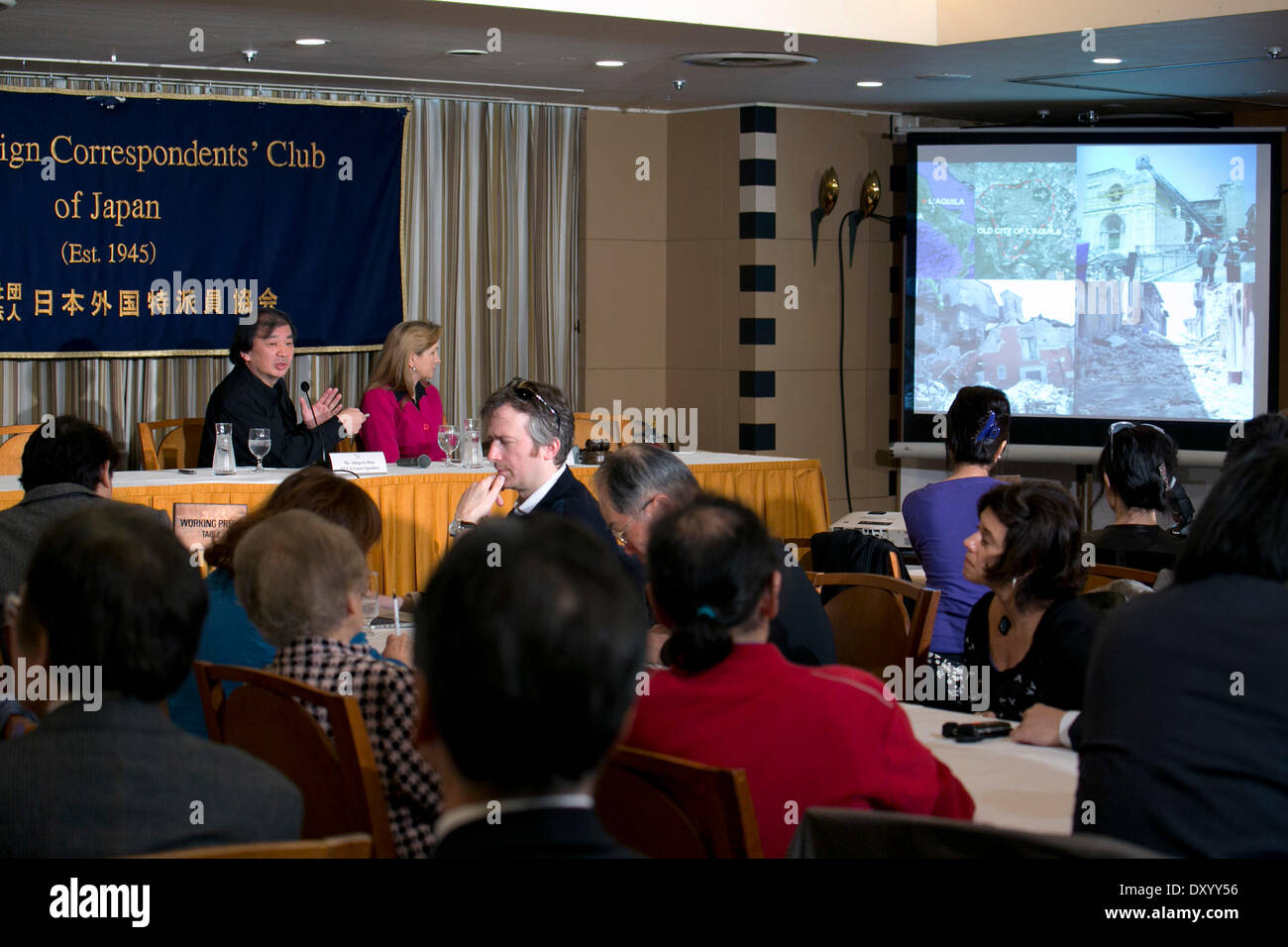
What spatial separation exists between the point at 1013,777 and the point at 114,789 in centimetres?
132

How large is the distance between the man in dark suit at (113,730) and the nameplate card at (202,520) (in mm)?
2758

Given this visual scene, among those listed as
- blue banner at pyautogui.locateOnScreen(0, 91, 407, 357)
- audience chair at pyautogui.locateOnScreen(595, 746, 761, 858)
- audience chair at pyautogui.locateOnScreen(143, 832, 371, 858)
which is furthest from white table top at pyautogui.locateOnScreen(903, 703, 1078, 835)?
blue banner at pyautogui.locateOnScreen(0, 91, 407, 357)

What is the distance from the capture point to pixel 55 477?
3357 millimetres

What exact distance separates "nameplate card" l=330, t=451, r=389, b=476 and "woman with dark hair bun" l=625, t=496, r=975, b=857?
3583 mm

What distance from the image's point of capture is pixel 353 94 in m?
7.06

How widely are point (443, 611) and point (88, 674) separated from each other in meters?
0.63

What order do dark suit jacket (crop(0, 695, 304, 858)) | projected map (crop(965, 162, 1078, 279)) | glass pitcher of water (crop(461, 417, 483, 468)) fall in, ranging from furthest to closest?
1. projected map (crop(965, 162, 1078, 279))
2. glass pitcher of water (crop(461, 417, 483, 468))
3. dark suit jacket (crop(0, 695, 304, 858))

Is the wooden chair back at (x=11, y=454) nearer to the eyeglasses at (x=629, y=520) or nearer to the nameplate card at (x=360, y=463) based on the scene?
the nameplate card at (x=360, y=463)

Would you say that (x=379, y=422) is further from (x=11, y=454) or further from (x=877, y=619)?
(x=877, y=619)

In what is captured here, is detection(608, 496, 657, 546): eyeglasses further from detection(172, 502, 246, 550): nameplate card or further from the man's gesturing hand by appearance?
detection(172, 502, 246, 550): nameplate card

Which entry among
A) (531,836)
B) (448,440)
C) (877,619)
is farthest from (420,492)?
(531,836)

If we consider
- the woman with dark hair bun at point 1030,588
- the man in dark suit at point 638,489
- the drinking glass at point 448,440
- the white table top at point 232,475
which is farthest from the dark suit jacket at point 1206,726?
the drinking glass at point 448,440

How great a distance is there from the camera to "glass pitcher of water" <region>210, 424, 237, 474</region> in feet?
17.1

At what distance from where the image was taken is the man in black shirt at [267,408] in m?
5.58
